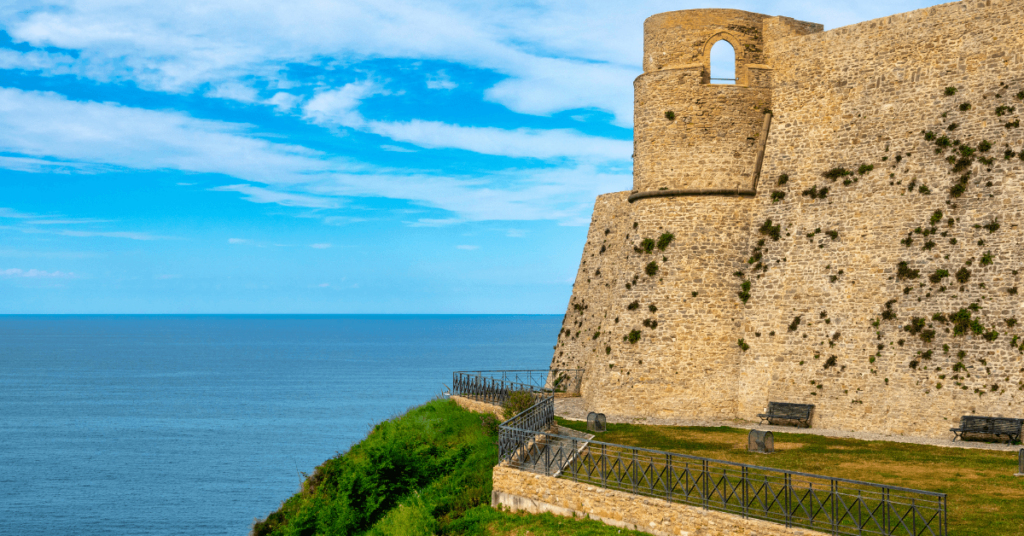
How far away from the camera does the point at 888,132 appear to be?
2375cm

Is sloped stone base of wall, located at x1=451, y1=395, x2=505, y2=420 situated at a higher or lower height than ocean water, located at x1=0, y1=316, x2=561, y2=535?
higher

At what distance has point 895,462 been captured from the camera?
58.5 feet

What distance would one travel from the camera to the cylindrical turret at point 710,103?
2667 centimetres

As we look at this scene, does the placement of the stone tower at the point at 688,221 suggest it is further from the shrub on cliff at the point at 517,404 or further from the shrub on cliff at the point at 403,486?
the shrub on cliff at the point at 403,486

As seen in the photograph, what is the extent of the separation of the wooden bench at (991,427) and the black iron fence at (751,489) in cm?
622

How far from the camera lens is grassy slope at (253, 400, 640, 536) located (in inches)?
701

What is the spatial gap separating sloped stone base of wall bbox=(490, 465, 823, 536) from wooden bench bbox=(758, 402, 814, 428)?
8709 mm

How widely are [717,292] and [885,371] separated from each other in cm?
576

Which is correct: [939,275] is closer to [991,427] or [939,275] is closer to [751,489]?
[991,427]

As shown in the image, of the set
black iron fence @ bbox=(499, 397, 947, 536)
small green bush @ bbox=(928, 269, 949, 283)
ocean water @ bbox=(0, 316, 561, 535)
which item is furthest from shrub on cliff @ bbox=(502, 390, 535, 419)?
ocean water @ bbox=(0, 316, 561, 535)

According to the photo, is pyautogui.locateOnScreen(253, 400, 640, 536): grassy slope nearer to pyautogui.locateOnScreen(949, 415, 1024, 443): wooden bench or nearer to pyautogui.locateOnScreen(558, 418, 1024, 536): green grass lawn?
pyautogui.locateOnScreen(558, 418, 1024, 536): green grass lawn

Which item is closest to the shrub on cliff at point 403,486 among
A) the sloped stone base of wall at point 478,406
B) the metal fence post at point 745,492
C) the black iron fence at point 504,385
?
the sloped stone base of wall at point 478,406

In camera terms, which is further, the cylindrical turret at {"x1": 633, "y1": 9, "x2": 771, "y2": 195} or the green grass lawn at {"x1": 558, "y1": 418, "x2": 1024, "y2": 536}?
the cylindrical turret at {"x1": 633, "y1": 9, "x2": 771, "y2": 195}

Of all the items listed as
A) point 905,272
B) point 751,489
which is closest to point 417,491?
point 751,489
